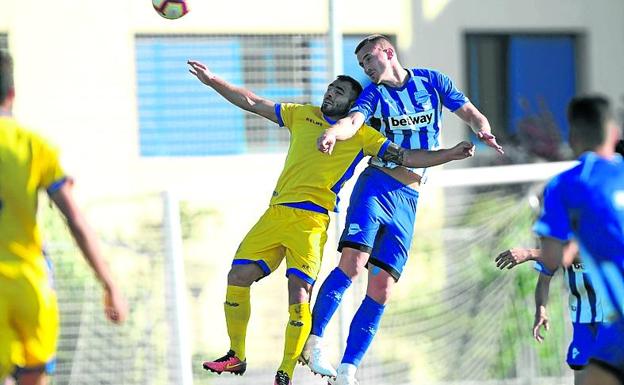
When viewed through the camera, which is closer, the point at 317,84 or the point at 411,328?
the point at 411,328

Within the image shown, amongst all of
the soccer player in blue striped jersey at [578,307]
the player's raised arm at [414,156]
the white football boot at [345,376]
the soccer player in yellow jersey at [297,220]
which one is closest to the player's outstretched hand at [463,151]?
the player's raised arm at [414,156]

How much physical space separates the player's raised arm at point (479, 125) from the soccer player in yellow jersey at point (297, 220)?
0.34 meters

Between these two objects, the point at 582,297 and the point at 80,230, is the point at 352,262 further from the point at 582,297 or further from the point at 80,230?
the point at 80,230

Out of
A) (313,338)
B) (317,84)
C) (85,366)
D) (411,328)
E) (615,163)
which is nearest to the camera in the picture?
(615,163)

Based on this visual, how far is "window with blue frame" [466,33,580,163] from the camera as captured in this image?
19250 millimetres

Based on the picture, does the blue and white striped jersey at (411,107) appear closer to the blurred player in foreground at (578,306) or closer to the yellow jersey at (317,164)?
the yellow jersey at (317,164)

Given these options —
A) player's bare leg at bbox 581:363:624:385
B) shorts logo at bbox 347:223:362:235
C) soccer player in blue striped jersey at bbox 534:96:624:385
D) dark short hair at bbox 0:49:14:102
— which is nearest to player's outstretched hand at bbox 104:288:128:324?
dark short hair at bbox 0:49:14:102

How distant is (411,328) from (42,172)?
6.68 meters

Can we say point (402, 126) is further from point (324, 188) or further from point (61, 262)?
point (61, 262)

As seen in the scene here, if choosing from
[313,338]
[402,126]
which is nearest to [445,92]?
[402,126]

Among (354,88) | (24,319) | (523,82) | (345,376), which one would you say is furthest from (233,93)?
(523,82)

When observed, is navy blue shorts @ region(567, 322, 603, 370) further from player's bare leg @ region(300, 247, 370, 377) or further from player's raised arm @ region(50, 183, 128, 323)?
player's raised arm @ region(50, 183, 128, 323)

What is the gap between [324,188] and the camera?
30.9 feet

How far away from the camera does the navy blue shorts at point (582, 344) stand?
27.2 ft
